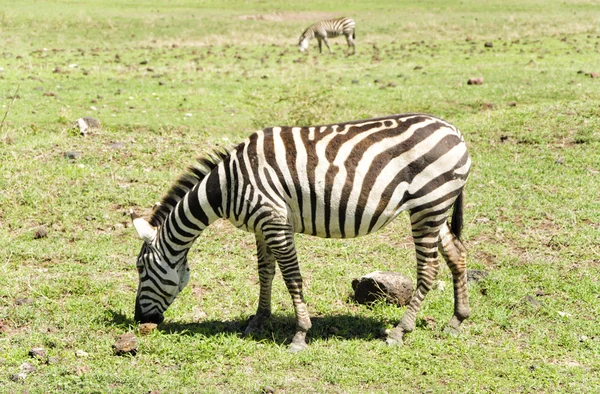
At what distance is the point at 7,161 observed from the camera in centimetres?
1149

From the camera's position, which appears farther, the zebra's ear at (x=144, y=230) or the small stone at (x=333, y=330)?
the small stone at (x=333, y=330)

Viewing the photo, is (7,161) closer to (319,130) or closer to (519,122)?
(319,130)

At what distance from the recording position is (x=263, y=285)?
725 cm

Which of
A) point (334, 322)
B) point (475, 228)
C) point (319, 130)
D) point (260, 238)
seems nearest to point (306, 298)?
point (334, 322)

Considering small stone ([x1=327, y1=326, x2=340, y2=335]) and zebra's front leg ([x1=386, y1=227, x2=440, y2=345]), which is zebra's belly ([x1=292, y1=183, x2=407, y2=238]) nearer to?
zebra's front leg ([x1=386, y1=227, x2=440, y2=345])

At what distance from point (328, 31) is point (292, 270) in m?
24.3

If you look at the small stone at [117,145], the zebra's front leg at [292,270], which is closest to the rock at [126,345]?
the zebra's front leg at [292,270]

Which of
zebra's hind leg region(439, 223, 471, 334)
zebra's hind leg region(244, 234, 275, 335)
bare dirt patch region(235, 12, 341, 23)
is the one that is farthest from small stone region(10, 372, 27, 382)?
bare dirt patch region(235, 12, 341, 23)

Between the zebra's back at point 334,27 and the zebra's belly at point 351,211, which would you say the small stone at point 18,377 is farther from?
the zebra's back at point 334,27

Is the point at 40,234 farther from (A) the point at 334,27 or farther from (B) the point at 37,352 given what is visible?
(A) the point at 334,27

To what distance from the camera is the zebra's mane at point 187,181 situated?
6.92m

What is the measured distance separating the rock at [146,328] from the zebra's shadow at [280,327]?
0.14 metres

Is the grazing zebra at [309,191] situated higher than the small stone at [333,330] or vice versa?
the grazing zebra at [309,191]

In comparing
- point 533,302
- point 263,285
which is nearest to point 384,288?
point 263,285
